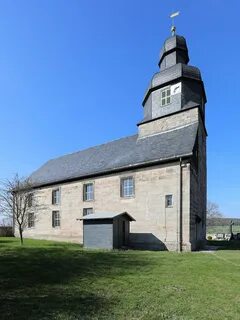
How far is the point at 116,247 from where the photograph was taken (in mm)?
23766

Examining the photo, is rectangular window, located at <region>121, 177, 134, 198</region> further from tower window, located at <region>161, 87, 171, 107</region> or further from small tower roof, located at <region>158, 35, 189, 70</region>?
small tower roof, located at <region>158, 35, 189, 70</region>

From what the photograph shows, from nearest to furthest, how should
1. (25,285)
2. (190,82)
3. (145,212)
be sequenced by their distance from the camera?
(25,285)
(145,212)
(190,82)

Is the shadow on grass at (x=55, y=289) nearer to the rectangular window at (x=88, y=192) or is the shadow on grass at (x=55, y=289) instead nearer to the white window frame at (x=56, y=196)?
the rectangular window at (x=88, y=192)

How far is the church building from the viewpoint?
78.4ft

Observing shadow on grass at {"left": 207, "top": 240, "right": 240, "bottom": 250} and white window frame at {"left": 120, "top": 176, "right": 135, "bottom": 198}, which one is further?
white window frame at {"left": 120, "top": 176, "right": 135, "bottom": 198}

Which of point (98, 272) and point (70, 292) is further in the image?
point (98, 272)

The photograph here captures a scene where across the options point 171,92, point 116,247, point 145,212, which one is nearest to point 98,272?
point 116,247

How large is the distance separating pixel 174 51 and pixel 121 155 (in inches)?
374

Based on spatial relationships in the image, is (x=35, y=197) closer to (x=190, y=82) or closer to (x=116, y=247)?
(x=116, y=247)

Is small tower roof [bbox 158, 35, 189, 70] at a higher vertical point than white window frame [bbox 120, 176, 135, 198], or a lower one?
higher

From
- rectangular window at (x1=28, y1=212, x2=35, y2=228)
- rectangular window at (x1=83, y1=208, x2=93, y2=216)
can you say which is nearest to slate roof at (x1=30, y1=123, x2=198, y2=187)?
rectangular window at (x1=83, y1=208, x2=93, y2=216)

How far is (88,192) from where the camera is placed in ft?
101

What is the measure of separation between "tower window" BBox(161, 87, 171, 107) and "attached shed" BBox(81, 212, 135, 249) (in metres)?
9.33

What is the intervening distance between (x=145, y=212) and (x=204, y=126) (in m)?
9.91
